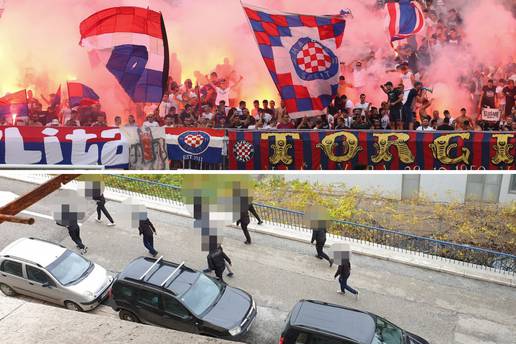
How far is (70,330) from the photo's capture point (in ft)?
23.7

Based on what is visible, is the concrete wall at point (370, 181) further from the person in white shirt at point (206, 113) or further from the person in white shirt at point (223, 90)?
the person in white shirt at point (206, 113)

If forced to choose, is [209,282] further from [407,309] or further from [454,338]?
[454,338]

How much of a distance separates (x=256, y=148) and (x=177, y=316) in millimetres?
→ 4248

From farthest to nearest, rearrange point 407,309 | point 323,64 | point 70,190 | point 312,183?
point 312,183
point 323,64
point 70,190
point 407,309

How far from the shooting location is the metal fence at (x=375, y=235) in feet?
35.2

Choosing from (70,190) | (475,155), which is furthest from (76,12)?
(475,155)

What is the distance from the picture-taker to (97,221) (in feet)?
37.4

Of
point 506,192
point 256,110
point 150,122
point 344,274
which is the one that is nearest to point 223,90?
point 256,110

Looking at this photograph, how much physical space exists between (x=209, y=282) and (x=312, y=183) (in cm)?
569

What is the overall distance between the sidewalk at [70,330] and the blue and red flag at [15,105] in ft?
18.5

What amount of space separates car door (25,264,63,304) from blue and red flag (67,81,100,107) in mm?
4815

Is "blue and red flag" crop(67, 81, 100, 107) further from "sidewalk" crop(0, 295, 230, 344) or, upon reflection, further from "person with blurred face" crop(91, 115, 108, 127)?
"sidewalk" crop(0, 295, 230, 344)

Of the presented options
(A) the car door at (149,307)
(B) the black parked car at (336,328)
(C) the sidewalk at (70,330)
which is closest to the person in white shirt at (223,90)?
(A) the car door at (149,307)

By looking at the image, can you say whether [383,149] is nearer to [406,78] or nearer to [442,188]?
[406,78]
